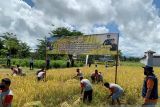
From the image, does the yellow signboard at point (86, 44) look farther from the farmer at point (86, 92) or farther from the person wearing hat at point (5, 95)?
the person wearing hat at point (5, 95)

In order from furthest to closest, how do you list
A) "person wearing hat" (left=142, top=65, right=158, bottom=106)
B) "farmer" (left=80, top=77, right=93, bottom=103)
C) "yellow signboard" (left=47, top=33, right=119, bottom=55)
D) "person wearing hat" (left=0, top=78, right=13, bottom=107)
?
"yellow signboard" (left=47, top=33, right=119, bottom=55) → "farmer" (left=80, top=77, right=93, bottom=103) → "person wearing hat" (left=142, top=65, right=158, bottom=106) → "person wearing hat" (left=0, top=78, right=13, bottom=107)

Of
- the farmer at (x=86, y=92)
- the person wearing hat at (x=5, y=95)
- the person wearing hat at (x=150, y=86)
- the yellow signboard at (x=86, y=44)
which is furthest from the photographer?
the yellow signboard at (x=86, y=44)

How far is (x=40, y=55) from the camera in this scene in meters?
83.8

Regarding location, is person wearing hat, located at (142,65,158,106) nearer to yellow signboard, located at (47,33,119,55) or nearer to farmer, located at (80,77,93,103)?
farmer, located at (80,77,93,103)

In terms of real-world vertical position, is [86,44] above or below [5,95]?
above

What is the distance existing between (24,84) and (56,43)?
6794 mm

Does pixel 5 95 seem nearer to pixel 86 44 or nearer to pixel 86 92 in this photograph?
pixel 86 92

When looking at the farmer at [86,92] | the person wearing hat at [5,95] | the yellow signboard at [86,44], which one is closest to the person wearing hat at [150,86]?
the person wearing hat at [5,95]

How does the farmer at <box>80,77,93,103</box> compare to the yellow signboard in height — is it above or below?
below

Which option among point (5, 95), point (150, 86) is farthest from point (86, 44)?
point (5, 95)

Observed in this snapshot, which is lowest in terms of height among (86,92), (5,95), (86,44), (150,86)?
(86,92)

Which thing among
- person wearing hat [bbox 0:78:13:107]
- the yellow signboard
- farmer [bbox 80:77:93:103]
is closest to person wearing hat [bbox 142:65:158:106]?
person wearing hat [bbox 0:78:13:107]

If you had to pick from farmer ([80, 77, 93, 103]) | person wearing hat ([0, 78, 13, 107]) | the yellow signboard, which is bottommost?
farmer ([80, 77, 93, 103])

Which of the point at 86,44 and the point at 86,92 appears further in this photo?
the point at 86,44
